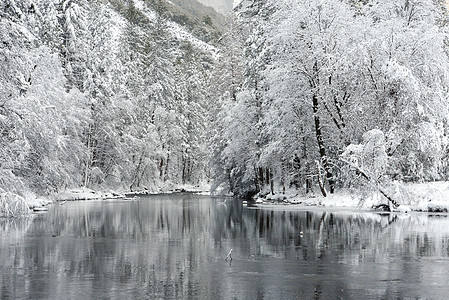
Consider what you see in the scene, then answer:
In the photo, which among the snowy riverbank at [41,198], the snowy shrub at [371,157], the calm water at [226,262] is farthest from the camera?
the snowy shrub at [371,157]

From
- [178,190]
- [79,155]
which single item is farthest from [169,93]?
[79,155]

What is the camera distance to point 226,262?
560 inches

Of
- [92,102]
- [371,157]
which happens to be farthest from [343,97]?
[92,102]

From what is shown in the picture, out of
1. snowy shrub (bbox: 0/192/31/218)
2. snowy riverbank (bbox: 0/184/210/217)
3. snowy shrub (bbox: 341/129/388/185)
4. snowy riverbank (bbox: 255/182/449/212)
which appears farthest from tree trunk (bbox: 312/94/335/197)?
snowy shrub (bbox: 0/192/31/218)

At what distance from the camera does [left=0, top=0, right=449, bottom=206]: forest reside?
1257 inches

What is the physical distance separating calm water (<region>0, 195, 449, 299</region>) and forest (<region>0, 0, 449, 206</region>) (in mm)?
8231

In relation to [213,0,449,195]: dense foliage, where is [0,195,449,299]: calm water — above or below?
below

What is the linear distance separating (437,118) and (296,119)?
32.3 feet

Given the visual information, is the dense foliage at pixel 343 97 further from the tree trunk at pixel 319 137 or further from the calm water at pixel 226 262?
the calm water at pixel 226 262

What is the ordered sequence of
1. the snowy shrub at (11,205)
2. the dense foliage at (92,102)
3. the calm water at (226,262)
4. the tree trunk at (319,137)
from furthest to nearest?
the tree trunk at (319,137), the dense foliage at (92,102), the snowy shrub at (11,205), the calm water at (226,262)

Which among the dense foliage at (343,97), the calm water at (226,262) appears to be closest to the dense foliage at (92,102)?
the calm water at (226,262)

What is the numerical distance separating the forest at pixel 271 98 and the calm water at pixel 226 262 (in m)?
8.23

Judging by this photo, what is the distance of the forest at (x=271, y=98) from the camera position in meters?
31.9

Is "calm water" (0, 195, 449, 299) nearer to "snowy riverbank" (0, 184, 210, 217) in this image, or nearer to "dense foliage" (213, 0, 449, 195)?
"snowy riverbank" (0, 184, 210, 217)
